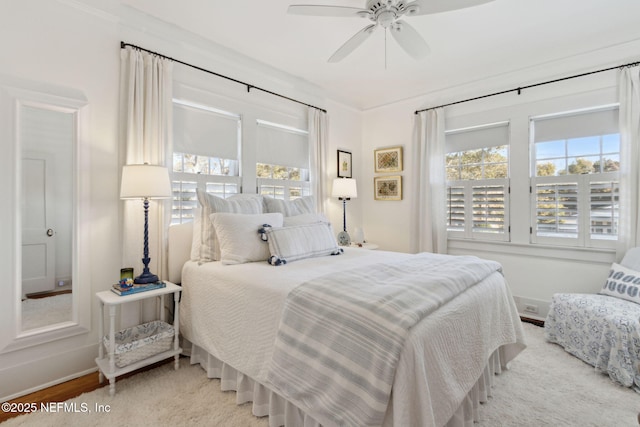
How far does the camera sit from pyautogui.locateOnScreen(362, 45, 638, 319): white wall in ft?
10.00

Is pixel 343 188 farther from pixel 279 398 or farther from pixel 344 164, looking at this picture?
pixel 279 398

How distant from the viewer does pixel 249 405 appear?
190 cm

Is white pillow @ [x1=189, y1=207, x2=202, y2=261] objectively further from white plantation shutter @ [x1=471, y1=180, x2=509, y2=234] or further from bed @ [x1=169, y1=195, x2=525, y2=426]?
white plantation shutter @ [x1=471, y1=180, x2=509, y2=234]

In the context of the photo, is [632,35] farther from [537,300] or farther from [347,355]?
[347,355]

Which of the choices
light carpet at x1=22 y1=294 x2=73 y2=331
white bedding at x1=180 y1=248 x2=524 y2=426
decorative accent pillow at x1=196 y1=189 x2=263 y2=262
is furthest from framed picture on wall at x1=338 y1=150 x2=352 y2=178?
light carpet at x1=22 y1=294 x2=73 y2=331

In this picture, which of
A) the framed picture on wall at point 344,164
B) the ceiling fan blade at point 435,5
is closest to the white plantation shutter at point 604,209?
the ceiling fan blade at point 435,5

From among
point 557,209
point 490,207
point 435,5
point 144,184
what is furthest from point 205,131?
point 557,209

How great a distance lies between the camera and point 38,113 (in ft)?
7.07

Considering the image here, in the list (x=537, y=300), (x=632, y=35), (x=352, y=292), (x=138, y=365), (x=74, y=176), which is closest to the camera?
(x=352, y=292)

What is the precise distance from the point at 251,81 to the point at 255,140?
25.1 inches

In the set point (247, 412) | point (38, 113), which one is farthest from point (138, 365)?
point (38, 113)

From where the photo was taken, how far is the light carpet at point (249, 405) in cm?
176

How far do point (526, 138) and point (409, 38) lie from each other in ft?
6.76

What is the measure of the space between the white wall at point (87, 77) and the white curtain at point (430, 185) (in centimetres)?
289
